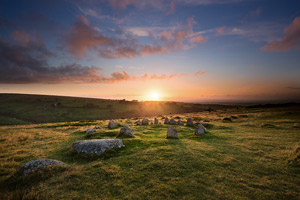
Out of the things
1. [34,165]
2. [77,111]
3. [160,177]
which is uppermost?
[34,165]

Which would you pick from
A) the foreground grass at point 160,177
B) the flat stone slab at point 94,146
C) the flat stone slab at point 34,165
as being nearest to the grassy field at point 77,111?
the flat stone slab at point 94,146

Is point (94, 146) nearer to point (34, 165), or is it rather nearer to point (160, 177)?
point (34, 165)

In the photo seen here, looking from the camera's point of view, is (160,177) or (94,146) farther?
(94,146)

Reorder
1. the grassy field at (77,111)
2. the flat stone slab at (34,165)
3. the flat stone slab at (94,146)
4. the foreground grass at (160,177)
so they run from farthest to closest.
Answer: the grassy field at (77,111) → the flat stone slab at (94,146) → the flat stone slab at (34,165) → the foreground grass at (160,177)

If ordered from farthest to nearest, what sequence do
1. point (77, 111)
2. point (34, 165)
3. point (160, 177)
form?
point (77, 111) → point (34, 165) → point (160, 177)

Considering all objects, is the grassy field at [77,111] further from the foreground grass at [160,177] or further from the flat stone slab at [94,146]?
the foreground grass at [160,177]

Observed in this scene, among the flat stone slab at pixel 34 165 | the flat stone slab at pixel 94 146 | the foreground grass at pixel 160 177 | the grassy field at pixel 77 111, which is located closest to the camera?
the foreground grass at pixel 160 177

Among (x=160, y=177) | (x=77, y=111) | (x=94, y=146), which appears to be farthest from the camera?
(x=77, y=111)

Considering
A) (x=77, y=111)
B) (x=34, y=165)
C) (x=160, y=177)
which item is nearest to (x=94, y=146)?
(x=34, y=165)

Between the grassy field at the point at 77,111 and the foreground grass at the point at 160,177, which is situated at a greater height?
the foreground grass at the point at 160,177

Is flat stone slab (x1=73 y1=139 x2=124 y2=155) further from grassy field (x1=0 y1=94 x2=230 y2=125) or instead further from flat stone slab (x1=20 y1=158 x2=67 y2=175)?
grassy field (x1=0 y1=94 x2=230 y2=125)

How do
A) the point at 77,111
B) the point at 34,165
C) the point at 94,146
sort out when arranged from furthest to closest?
the point at 77,111
the point at 94,146
the point at 34,165

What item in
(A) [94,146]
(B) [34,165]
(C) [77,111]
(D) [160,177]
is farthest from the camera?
(C) [77,111]

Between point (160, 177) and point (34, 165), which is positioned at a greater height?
point (34, 165)
